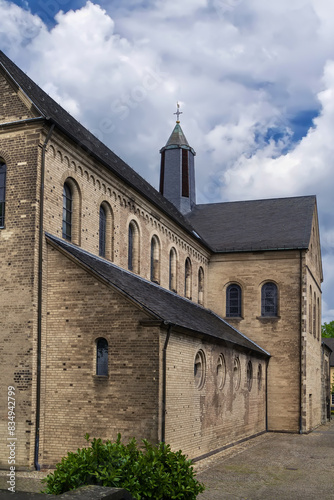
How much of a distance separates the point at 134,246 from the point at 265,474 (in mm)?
9619

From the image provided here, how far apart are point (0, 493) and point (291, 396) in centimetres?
2475

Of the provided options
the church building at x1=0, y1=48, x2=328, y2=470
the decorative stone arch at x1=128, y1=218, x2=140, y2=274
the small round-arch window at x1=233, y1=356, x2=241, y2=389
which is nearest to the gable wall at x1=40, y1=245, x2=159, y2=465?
the church building at x1=0, y1=48, x2=328, y2=470

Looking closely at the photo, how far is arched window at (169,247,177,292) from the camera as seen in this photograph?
2546 centimetres

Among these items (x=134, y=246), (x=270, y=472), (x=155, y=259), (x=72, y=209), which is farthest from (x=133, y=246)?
(x=270, y=472)

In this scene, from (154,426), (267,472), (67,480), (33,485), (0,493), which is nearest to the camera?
(0,493)

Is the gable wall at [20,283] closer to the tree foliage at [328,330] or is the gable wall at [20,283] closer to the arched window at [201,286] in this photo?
the arched window at [201,286]

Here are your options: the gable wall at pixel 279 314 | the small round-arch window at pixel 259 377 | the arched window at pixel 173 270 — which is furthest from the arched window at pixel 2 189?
the gable wall at pixel 279 314

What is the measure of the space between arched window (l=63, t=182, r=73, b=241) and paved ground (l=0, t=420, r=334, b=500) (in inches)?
257

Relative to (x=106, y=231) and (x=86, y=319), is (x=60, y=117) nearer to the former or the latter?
(x=106, y=231)

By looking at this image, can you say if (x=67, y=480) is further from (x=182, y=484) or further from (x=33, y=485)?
(x=33, y=485)

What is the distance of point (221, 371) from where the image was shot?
2083 centimetres

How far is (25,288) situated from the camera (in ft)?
49.7

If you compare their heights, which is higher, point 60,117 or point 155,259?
point 60,117

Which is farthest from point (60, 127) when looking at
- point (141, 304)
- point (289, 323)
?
point (289, 323)
